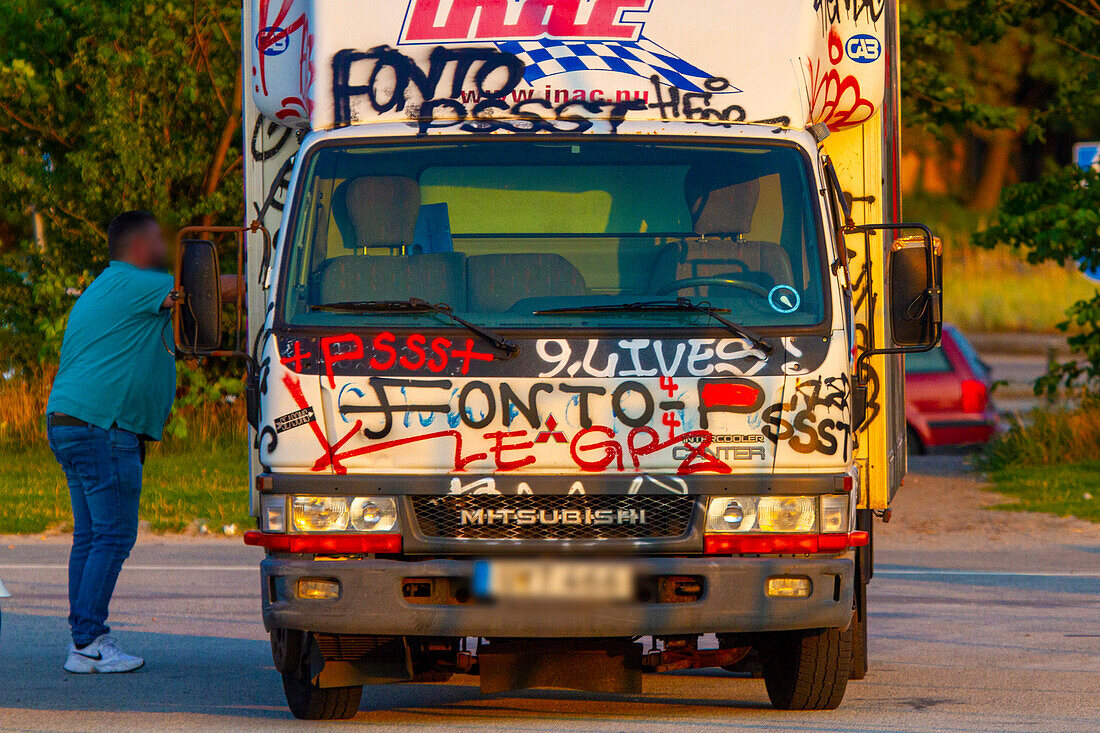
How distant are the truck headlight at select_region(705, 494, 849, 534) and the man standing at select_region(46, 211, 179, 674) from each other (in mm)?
2743

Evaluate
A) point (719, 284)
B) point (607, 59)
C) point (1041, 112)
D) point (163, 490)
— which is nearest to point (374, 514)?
point (719, 284)

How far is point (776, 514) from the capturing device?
6.22 meters

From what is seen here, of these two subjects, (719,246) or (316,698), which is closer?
(719,246)

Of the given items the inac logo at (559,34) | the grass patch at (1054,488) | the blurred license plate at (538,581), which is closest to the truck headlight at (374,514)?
the blurred license plate at (538,581)

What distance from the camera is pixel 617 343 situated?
6246 mm

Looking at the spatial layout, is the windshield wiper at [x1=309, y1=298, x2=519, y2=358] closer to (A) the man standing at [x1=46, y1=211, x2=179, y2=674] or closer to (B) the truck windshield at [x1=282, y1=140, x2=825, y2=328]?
(B) the truck windshield at [x1=282, y1=140, x2=825, y2=328]

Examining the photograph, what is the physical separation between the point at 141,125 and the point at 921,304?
1108 cm

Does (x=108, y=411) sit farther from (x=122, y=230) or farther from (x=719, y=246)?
A: (x=719, y=246)

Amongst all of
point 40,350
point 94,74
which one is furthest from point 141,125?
point 40,350

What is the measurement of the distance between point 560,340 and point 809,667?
5.25 ft

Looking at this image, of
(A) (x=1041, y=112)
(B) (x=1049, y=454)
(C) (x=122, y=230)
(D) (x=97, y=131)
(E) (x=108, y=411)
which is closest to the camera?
(E) (x=108, y=411)

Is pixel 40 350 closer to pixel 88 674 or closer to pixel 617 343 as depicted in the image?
pixel 88 674

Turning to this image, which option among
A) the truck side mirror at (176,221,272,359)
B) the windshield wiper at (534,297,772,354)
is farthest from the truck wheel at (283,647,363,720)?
the windshield wiper at (534,297,772,354)

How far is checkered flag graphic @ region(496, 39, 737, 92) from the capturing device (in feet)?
22.6
